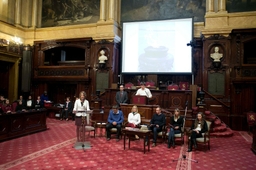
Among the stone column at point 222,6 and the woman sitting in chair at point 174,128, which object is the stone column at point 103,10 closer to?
the stone column at point 222,6

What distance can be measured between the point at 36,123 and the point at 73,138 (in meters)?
1.93

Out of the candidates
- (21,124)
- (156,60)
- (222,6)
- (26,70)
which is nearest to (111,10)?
(156,60)

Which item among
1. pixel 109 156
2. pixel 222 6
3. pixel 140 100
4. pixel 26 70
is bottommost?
pixel 109 156

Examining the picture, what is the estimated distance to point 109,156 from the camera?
5.48 meters

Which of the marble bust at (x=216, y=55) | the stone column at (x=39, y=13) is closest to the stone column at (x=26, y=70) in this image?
the stone column at (x=39, y=13)

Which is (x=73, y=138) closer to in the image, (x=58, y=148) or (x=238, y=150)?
(x=58, y=148)

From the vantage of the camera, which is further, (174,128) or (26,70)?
(26,70)

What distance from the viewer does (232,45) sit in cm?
1055

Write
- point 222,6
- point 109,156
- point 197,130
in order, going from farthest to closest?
1. point 222,6
2. point 197,130
3. point 109,156

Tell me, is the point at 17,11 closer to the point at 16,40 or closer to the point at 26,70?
the point at 16,40

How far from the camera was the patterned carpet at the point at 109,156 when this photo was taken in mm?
4844

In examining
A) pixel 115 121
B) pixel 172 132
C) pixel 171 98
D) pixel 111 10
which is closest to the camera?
pixel 172 132

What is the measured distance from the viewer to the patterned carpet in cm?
484

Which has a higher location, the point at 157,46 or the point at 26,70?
the point at 157,46
